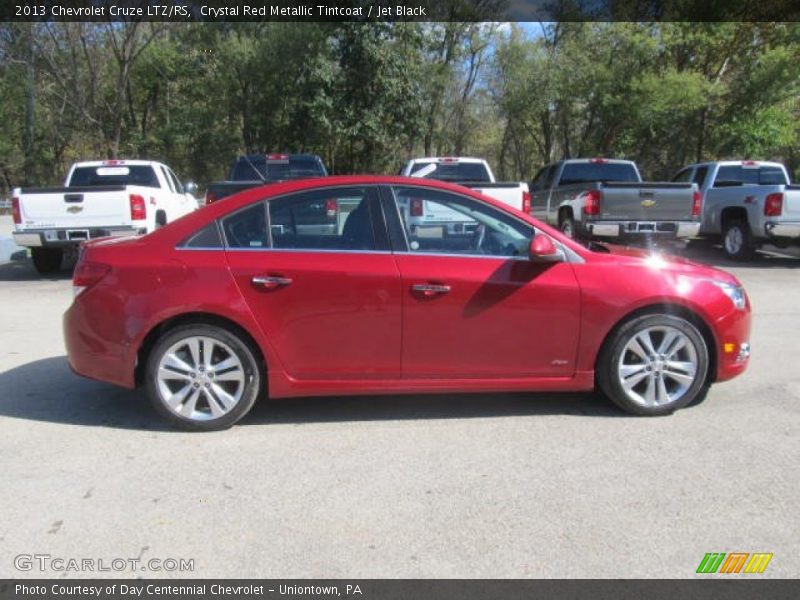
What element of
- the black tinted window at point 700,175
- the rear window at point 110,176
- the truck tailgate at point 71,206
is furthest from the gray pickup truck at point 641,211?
the rear window at point 110,176

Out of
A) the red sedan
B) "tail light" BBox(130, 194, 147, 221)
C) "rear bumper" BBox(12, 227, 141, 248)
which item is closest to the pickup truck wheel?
"tail light" BBox(130, 194, 147, 221)

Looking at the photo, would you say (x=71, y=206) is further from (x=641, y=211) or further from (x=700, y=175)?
(x=700, y=175)

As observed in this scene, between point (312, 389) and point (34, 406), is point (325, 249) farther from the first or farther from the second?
point (34, 406)

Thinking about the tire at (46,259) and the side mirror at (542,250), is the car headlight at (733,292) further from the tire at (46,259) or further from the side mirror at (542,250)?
the tire at (46,259)

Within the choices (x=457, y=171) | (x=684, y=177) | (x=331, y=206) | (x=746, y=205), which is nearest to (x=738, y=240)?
(x=746, y=205)

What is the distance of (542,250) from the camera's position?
4.47 metres

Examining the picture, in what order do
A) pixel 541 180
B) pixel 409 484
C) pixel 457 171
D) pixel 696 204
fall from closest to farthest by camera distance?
1. pixel 409 484
2. pixel 696 204
3. pixel 457 171
4. pixel 541 180

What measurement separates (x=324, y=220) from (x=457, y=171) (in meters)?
9.24

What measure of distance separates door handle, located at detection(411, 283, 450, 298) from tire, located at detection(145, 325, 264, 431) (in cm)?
116
